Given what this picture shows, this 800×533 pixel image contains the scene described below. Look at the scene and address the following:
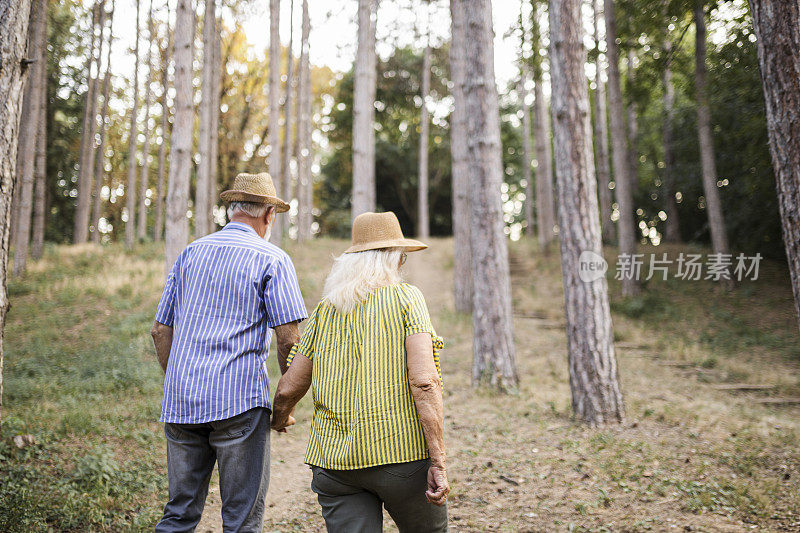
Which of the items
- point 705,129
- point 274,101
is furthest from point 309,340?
point 705,129

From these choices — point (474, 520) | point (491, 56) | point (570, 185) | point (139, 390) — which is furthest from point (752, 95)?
point (139, 390)

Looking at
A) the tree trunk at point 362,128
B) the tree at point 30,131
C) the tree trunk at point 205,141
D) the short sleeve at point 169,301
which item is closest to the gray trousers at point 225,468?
the short sleeve at point 169,301

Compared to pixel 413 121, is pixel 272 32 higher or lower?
lower

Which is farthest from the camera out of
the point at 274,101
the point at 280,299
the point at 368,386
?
the point at 274,101

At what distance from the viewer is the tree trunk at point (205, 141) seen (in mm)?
13047

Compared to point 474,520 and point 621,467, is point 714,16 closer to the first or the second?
point 621,467

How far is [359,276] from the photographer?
2564 mm

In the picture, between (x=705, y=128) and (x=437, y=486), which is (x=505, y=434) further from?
(x=705, y=128)

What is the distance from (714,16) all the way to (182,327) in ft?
55.7

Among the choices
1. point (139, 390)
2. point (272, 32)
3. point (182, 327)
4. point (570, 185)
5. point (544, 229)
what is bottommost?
point (139, 390)

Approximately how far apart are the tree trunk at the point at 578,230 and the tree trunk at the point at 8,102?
527 centimetres

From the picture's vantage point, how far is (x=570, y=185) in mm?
6629

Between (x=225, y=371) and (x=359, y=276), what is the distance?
32.5 inches

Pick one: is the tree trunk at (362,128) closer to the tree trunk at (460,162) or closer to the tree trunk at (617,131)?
the tree trunk at (460,162)
